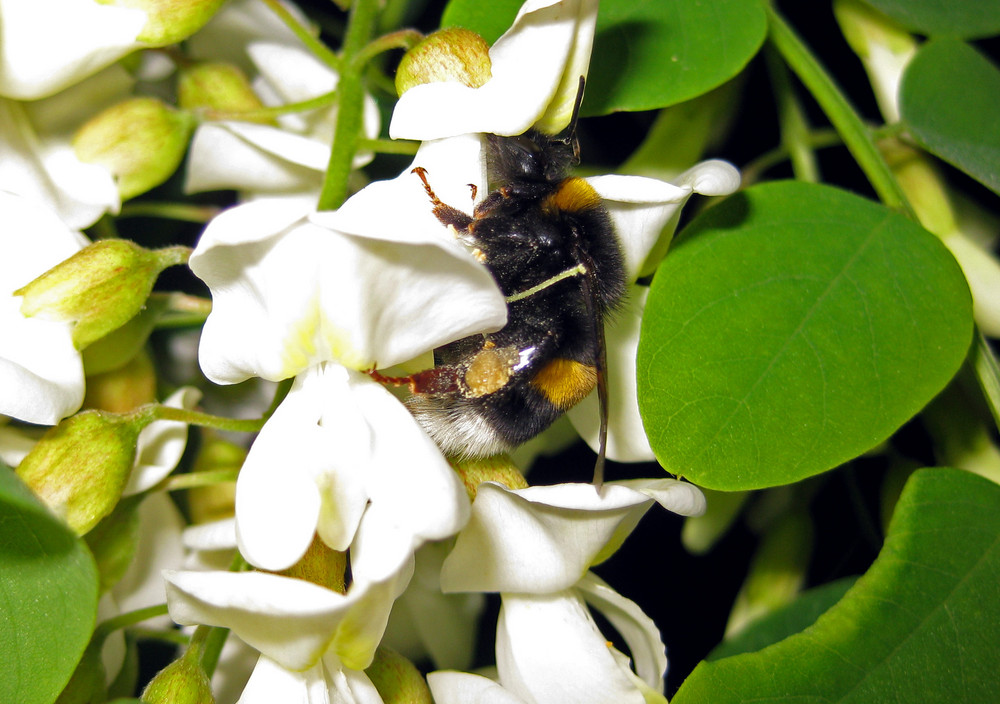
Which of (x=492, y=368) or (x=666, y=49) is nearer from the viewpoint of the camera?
(x=492, y=368)

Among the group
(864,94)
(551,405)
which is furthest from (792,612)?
(864,94)

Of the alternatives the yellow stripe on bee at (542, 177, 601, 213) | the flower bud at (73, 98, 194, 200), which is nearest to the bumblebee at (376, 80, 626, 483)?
the yellow stripe on bee at (542, 177, 601, 213)

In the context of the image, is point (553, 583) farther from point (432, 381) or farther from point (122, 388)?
point (122, 388)

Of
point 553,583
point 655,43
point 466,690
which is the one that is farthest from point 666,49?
point 466,690

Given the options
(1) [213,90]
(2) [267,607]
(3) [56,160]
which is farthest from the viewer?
(1) [213,90]

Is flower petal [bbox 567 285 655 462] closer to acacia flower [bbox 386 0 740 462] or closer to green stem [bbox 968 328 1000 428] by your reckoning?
acacia flower [bbox 386 0 740 462]

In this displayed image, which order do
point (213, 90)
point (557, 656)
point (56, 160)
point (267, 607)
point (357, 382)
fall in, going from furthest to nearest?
point (213, 90), point (56, 160), point (557, 656), point (357, 382), point (267, 607)

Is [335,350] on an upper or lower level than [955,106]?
upper
